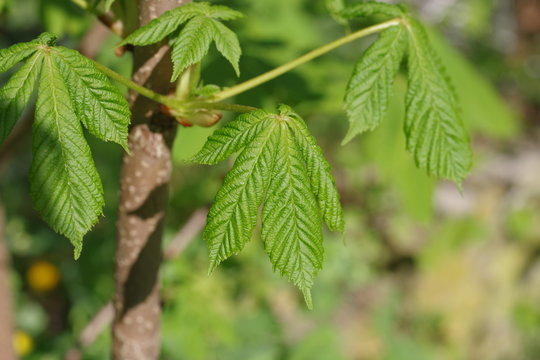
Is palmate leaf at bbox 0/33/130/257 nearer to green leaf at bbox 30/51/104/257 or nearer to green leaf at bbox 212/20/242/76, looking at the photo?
green leaf at bbox 30/51/104/257

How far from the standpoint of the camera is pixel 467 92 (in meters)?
1.70

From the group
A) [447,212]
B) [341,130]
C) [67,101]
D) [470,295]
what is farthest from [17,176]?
[67,101]

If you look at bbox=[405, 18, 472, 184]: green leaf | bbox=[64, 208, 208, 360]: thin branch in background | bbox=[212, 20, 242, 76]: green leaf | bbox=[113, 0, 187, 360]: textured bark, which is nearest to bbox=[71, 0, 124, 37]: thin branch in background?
bbox=[113, 0, 187, 360]: textured bark

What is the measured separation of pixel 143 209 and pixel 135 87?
220 millimetres

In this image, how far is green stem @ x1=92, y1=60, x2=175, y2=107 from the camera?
2.10 ft

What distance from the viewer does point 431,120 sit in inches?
30.7

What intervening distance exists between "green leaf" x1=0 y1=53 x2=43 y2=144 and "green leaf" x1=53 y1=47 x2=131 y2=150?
2 centimetres

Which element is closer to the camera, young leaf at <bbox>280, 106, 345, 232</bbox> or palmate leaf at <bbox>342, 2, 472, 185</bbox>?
young leaf at <bbox>280, 106, 345, 232</bbox>

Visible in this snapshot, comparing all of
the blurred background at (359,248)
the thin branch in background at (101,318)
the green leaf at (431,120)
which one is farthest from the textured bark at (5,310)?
the green leaf at (431,120)

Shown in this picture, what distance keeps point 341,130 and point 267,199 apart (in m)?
2.90

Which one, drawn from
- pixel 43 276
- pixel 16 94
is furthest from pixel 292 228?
pixel 43 276

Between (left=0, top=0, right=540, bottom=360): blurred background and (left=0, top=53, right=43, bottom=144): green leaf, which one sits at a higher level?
(left=0, top=53, right=43, bottom=144): green leaf

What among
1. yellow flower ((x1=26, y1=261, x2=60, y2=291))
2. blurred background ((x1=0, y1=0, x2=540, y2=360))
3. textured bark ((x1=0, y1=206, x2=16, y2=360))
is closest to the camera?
textured bark ((x1=0, y1=206, x2=16, y2=360))

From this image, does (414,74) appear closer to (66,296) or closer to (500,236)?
(66,296)
